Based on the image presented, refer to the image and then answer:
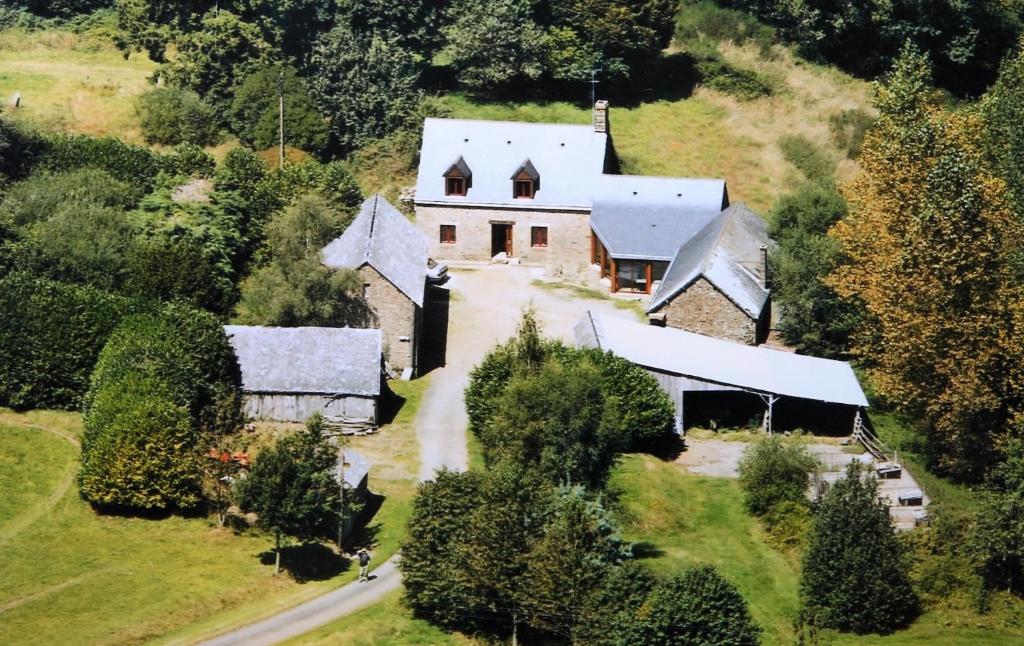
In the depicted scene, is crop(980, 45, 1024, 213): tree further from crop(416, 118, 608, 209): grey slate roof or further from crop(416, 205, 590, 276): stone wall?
crop(416, 205, 590, 276): stone wall

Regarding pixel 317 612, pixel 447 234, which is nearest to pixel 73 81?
pixel 447 234

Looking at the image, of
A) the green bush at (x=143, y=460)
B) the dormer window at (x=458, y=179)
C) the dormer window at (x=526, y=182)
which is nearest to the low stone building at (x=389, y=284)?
the dormer window at (x=458, y=179)

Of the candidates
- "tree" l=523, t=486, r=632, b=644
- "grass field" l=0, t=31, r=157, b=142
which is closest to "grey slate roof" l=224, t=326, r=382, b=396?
"tree" l=523, t=486, r=632, b=644

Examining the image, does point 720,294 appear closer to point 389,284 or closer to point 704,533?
point 389,284

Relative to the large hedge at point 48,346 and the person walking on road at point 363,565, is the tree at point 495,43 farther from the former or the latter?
the person walking on road at point 363,565

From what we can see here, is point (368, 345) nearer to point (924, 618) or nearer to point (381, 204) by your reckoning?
point (381, 204)

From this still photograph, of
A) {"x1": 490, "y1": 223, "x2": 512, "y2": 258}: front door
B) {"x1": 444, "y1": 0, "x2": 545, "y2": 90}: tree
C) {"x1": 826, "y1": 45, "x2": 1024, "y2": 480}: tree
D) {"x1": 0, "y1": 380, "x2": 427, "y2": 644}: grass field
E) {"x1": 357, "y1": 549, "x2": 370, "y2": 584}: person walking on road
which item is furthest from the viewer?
{"x1": 444, "y1": 0, "x2": 545, "y2": 90}: tree

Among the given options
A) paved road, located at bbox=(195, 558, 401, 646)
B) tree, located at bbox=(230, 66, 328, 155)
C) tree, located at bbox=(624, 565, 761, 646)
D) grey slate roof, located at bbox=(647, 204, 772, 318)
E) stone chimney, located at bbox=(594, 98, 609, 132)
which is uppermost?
stone chimney, located at bbox=(594, 98, 609, 132)

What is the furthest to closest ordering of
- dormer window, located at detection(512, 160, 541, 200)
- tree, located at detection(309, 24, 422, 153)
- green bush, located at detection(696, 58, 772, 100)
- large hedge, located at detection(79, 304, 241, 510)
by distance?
green bush, located at detection(696, 58, 772, 100)
tree, located at detection(309, 24, 422, 153)
dormer window, located at detection(512, 160, 541, 200)
large hedge, located at detection(79, 304, 241, 510)
